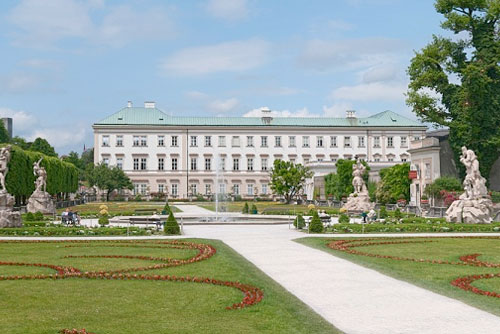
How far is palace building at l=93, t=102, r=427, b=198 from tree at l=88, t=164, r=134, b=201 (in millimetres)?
5668

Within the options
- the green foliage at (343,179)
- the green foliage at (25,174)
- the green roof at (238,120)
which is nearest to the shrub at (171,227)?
the green foliage at (25,174)

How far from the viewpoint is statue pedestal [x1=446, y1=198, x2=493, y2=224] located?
24188 millimetres

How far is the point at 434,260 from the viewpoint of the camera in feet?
42.8

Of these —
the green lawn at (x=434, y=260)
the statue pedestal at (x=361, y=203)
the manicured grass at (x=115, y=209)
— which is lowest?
the green lawn at (x=434, y=260)

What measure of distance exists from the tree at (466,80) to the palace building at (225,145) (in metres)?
36.7

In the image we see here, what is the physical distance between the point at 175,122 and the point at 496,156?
1784 inches

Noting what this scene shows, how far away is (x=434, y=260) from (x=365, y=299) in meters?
4.96

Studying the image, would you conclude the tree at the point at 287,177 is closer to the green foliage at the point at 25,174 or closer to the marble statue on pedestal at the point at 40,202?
the green foliage at the point at 25,174

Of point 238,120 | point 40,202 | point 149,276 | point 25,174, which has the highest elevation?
point 238,120

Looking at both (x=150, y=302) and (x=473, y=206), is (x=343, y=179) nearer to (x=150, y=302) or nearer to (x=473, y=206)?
(x=473, y=206)

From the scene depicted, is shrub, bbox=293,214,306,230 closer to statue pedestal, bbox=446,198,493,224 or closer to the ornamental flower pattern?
statue pedestal, bbox=446,198,493,224

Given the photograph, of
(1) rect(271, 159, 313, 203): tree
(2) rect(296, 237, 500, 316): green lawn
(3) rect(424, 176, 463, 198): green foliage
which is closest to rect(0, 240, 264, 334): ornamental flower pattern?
(2) rect(296, 237, 500, 316): green lawn

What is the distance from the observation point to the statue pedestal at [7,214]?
22.5m

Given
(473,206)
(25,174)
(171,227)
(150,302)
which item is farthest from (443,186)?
(150,302)
